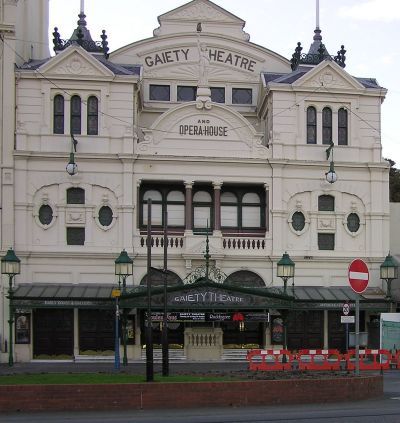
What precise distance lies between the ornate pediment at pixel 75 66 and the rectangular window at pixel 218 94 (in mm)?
6408

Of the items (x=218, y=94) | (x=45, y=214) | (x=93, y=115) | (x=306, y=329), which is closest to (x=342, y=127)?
(x=218, y=94)

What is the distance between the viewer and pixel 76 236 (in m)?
42.1

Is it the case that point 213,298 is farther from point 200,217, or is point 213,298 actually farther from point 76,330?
point 76,330

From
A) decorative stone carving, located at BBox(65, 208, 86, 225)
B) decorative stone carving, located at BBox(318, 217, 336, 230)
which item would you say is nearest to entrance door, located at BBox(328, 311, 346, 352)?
decorative stone carving, located at BBox(318, 217, 336, 230)

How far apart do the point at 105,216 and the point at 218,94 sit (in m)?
9.50

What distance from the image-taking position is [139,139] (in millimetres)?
44188

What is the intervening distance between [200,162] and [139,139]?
365 cm

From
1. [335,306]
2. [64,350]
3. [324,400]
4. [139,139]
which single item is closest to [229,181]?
[139,139]

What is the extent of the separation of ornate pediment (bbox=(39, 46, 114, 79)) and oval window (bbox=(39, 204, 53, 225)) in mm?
6333

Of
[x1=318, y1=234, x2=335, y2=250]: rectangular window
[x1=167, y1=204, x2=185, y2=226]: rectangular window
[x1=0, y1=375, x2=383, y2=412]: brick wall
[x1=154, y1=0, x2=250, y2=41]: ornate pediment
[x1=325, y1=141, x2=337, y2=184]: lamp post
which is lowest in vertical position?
[x1=0, y1=375, x2=383, y2=412]: brick wall

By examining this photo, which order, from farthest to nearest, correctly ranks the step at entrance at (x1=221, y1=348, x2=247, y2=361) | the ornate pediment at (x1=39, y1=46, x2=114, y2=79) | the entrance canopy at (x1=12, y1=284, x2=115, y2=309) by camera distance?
the ornate pediment at (x1=39, y1=46, x2=114, y2=79) < the step at entrance at (x1=221, y1=348, x2=247, y2=361) < the entrance canopy at (x1=12, y1=284, x2=115, y2=309)

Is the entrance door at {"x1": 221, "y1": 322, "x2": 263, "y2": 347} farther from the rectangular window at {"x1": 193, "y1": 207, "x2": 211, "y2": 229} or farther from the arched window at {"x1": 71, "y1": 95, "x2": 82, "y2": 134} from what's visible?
the arched window at {"x1": 71, "y1": 95, "x2": 82, "y2": 134}

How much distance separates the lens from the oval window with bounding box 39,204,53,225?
4181 cm

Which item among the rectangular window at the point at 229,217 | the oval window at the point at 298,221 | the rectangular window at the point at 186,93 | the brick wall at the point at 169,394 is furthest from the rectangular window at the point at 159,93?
the brick wall at the point at 169,394
